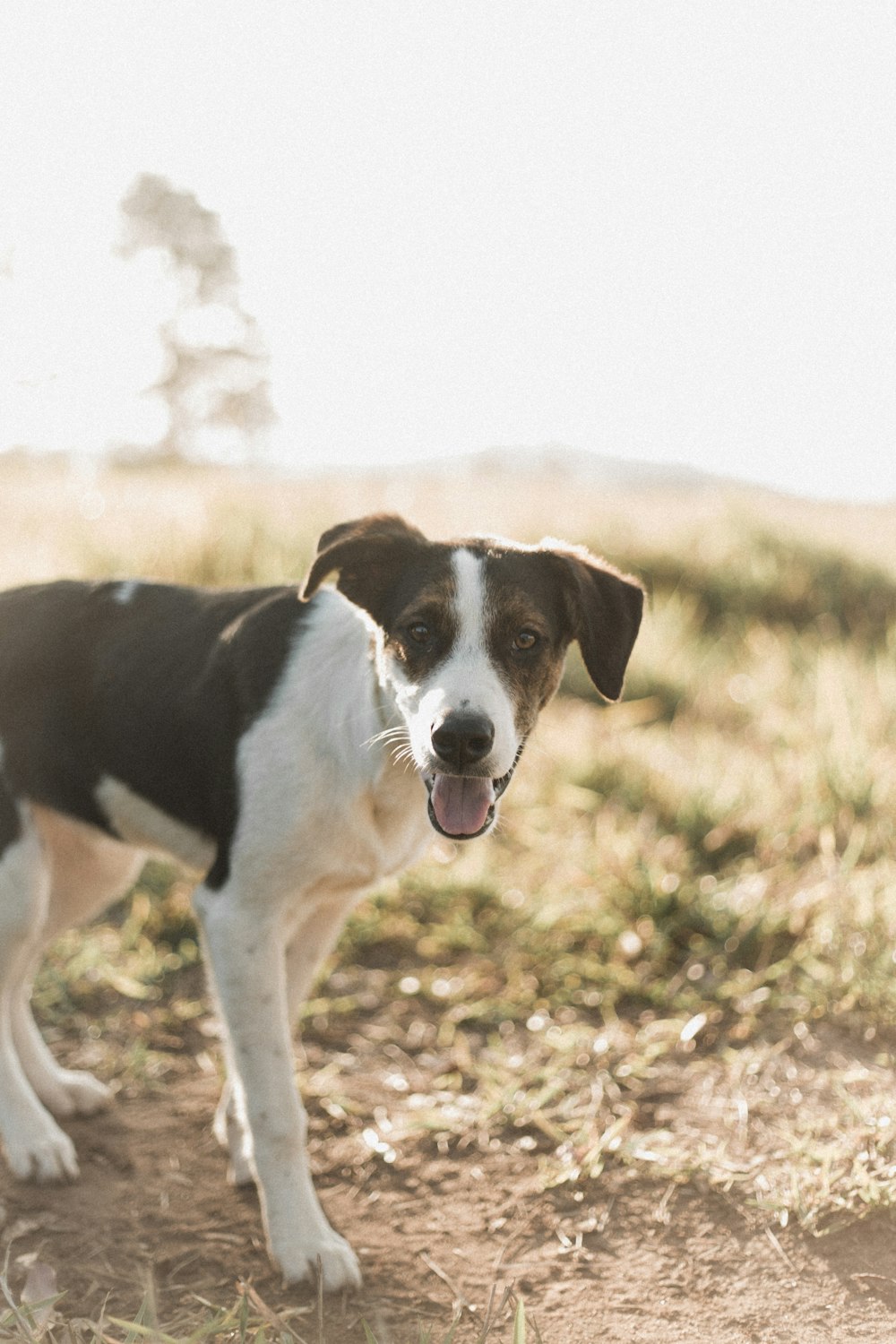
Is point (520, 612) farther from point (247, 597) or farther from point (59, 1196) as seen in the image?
point (59, 1196)

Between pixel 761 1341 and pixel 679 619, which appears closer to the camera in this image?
pixel 761 1341

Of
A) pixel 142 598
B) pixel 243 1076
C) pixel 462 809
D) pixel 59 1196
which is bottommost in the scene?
pixel 59 1196

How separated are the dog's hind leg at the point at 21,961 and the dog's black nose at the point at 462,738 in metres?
1.54

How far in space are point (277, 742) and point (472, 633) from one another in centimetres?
66

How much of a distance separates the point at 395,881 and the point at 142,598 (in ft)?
6.88

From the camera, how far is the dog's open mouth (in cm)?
301

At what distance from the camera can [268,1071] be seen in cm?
324

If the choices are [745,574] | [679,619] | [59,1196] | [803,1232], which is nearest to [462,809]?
[803,1232]

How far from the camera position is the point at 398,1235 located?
3.41m

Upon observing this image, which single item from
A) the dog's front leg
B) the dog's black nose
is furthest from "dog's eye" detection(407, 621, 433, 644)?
the dog's front leg

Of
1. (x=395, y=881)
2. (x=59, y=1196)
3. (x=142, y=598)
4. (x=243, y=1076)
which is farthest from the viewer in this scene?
(x=395, y=881)

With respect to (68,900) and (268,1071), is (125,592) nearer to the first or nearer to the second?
(68,900)

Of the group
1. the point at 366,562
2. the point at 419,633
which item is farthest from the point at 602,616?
the point at 366,562

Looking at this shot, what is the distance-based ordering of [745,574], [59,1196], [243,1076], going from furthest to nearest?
[745,574] < [59,1196] < [243,1076]
